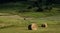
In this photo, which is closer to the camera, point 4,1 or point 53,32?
point 53,32

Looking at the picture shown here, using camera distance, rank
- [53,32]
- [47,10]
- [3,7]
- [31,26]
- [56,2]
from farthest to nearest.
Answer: [56,2], [3,7], [47,10], [31,26], [53,32]

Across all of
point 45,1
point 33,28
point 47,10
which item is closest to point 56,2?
point 45,1

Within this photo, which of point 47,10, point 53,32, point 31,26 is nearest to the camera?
point 53,32

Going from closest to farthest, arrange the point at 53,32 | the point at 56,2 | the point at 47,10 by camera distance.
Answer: the point at 53,32 → the point at 47,10 → the point at 56,2

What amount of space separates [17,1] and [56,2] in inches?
235

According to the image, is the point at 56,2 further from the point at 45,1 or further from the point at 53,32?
the point at 53,32

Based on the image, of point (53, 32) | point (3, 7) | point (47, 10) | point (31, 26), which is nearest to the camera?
point (53, 32)

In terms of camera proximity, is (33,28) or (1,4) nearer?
(33,28)

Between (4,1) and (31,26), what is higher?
(4,1)

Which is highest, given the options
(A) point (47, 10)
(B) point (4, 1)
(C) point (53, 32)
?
(B) point (4, 1)

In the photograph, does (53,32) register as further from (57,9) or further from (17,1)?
(17,1)

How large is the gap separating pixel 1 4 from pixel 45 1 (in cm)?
639

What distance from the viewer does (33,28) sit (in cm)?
1652

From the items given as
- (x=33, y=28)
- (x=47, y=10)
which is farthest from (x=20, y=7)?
(x=33, y=28)
